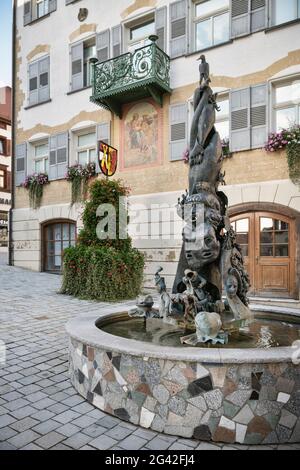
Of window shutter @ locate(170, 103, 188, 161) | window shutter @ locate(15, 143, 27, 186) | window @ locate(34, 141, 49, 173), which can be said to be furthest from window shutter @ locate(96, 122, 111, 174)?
window shutter @ locate(15, 143, 27, 186)

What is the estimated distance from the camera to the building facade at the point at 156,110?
954 centimetres

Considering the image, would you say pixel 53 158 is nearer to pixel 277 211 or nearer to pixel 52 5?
pixel 52 5

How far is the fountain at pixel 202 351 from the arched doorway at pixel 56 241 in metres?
9.96

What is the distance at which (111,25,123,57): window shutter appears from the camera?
41.0 feet

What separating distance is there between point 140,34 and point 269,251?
8763 millimetres

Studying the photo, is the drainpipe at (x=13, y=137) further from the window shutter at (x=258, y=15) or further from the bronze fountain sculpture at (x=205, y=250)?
the bronze fountain sculpture at (x=205, y=250)

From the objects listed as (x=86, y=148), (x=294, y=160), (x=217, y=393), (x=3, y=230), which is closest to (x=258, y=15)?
(x=294, y=160)

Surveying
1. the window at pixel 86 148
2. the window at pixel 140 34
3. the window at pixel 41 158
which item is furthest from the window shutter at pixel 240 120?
the window at pixel 41 158

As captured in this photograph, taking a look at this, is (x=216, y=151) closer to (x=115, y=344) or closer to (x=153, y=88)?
(x=115, y=344)

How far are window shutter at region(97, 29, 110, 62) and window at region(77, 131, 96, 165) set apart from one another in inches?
106

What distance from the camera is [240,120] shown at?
10.0 m

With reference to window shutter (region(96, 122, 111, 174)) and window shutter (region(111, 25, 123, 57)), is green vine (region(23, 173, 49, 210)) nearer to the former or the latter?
window shutter (region(96, 122, 111, 174))

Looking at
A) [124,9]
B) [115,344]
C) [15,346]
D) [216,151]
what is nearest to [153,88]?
[124,9]

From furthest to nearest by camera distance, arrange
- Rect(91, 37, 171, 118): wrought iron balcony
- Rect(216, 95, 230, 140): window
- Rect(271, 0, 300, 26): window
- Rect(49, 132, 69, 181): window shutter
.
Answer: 1. Rect(49, 132, 69, 181): window shutter
2. Rect(91, 37, 171, 118): wrought iron balcony
3. Rect(216, 95, 230, 140): window
4. Rect(271, 0, 300, 26): window
